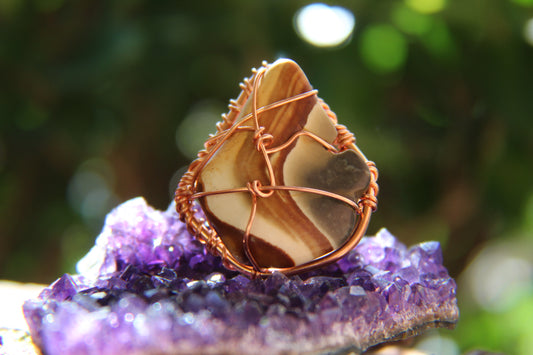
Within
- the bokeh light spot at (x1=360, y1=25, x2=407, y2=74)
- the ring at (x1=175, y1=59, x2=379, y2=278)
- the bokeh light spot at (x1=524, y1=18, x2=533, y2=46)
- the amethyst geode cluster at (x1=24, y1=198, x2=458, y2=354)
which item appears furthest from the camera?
the bokeh light spot at (x1=360, y1=25, x2=407, y2=74)

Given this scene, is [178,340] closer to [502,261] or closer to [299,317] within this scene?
[299,317]

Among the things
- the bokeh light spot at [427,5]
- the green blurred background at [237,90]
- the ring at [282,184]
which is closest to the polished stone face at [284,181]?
the ring at [282,184]

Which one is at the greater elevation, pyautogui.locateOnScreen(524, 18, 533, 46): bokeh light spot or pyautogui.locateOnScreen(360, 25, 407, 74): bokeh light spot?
pyautogui.locateOnScreen(524, 18, 533, 46): bokeh light spot

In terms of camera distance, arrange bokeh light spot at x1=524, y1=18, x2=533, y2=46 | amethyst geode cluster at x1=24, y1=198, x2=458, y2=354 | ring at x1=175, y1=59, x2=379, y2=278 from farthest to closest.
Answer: bokeh light spot at x1=524, y1=18, x2=533, y2=46, ring at x1=175, y1=59, x2=379, y2=278, amethyst geode cluster at x1=24, y1=198, x2=458, y2=354

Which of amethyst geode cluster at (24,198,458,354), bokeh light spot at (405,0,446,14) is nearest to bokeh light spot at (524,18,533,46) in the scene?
bokeh light spot at (405,0,446,14)

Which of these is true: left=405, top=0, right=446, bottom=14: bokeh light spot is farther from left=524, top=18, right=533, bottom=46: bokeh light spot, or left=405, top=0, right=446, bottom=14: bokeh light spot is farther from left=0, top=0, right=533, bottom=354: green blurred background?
left=524, top=18, right=533, bottom=46: bokeh light spot

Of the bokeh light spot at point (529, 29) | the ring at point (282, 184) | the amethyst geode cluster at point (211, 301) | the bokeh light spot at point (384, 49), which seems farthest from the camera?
the bokeh light spot at point (384, 49)

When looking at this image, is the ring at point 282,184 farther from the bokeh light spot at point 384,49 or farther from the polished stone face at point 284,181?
the bokeh light spot at point 384,49
